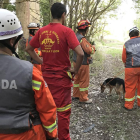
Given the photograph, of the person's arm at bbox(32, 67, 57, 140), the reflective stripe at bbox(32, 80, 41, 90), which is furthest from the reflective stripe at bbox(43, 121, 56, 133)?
the reflective stripe at bbox(32, 80, 41, 90)

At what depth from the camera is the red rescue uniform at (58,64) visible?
8.70 ft

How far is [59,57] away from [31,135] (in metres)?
1.52

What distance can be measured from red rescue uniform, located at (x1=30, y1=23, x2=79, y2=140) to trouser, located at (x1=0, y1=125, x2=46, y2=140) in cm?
120

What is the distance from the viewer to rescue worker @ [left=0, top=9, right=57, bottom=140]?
1.37 m

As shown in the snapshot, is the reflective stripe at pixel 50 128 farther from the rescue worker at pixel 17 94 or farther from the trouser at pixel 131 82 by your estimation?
the trouser at pixel 131 82

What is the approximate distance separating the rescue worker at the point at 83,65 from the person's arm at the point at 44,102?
2.99 meters

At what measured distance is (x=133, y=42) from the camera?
429 centimetres

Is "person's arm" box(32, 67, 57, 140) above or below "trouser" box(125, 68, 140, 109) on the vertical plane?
above

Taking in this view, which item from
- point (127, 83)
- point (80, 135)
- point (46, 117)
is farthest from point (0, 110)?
point (127, 83)

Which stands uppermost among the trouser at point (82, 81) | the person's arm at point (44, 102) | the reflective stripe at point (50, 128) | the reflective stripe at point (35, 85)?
the reflective stripe at point (35, 85)

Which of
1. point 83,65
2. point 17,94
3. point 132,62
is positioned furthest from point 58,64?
point 132,62

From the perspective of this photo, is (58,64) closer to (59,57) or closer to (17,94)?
(59,57)

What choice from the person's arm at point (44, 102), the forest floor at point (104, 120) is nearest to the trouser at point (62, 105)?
the forest floor at point (104, 120)

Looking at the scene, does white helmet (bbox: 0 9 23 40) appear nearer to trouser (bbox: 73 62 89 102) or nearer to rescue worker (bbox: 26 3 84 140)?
rescue worker (bbox: 26 3 84 140)
